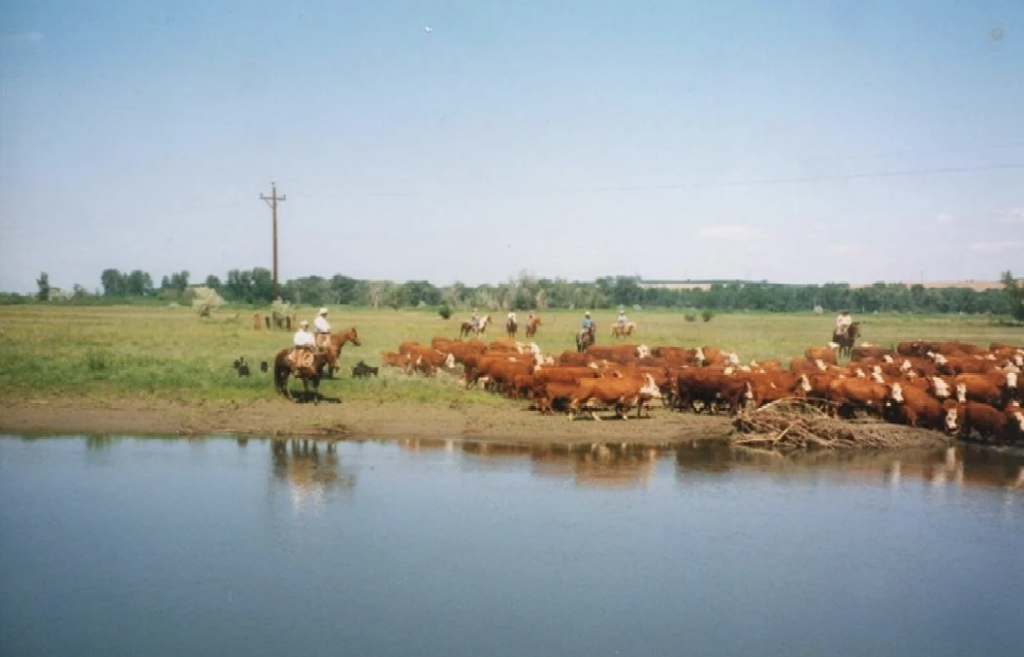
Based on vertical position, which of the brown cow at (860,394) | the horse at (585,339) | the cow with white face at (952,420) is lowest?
the cow with white face at (952,420)

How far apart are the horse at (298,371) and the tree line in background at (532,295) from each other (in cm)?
7956

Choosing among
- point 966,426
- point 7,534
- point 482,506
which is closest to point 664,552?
point 482,506

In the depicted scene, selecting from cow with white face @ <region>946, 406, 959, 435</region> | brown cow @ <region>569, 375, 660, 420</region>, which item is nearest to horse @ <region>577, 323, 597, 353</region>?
brown cow @ <region>569, 375, 660, 420</region>

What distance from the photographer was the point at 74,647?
8.04 metres

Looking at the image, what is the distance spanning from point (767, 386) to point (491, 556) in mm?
12777

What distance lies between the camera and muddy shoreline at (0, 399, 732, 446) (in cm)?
1853

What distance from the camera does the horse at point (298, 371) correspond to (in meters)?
21.1

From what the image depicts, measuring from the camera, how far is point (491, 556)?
1082 cm

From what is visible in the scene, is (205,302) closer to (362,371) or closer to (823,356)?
(362,371)

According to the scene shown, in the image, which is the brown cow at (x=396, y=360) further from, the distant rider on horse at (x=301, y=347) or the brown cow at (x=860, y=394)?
the brown cow at (x=860, y=394)

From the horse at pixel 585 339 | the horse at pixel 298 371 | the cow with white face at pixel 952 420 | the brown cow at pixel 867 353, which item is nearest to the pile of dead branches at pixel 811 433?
the cow with white face at pixel 952 420

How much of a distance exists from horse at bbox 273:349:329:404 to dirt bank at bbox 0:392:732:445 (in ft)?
2.39

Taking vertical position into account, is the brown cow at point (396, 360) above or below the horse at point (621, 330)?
below

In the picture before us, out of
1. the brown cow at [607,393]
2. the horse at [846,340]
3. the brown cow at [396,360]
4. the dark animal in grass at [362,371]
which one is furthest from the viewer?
the horse at [846,340]
